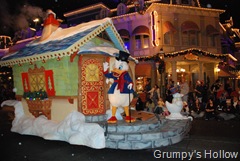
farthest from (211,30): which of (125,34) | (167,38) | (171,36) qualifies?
(125,34)

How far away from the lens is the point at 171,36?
20.2 meters

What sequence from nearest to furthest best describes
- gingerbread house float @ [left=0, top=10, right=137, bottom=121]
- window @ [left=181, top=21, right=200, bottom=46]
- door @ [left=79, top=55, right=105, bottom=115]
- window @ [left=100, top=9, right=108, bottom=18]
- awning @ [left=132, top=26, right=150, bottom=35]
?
gingerbread house float @ [left=0, top=10, right=137, bottom=121]
door @ [left=79, top=55, right=105, bottom=115]
awning @ [left=132, top=26, right=150, bottom=35]
window @ [left=181, top=21, right=200, bottom=46]
window @ [left=100, top=9, right=108, bottom=18]

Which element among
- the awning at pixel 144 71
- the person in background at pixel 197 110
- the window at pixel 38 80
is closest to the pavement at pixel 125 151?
the window at pixel 38 80

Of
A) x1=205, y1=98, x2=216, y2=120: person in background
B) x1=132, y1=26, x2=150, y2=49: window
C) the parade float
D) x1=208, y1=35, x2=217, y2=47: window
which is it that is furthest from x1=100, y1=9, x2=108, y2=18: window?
x1=205, y1=98, x2=216, y2=120: person in background

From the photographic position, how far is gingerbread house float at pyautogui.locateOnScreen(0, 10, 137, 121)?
722 cm

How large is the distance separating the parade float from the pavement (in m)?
0.25

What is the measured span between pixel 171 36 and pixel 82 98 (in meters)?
14.9

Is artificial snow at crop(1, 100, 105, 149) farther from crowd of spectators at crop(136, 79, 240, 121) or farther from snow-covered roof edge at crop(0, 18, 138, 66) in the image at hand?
crowd of spectators at crop(136, 79, 240, 121)

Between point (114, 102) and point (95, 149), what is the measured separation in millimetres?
1582

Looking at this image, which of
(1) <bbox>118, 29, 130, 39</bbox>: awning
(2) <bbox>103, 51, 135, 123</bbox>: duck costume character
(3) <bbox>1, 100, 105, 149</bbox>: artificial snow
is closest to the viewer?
(3) <bbox>1, 100, 105, 149</bbox>: artificial snow

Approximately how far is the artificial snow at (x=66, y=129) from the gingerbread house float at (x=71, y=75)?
1.25 ft

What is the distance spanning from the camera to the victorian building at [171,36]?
63.9 feet

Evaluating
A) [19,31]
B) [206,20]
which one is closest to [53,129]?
[206,20]

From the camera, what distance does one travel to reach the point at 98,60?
7.73 metres
